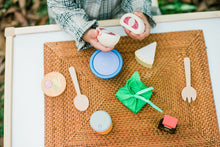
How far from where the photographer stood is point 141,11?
81 centimetres

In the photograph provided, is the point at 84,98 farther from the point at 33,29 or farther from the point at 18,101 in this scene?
the point at 33,29

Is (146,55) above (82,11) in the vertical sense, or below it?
below

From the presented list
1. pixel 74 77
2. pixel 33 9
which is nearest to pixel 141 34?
pixel 74 77

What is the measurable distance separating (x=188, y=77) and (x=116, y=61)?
30 cm

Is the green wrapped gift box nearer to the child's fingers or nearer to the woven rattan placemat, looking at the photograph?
the woven rattan placemat

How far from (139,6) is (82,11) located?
0.26 m

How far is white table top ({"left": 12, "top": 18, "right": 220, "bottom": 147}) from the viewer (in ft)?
2.43

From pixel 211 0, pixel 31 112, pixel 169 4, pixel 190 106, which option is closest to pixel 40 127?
pixel 31 112

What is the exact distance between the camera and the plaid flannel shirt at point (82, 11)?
75cm

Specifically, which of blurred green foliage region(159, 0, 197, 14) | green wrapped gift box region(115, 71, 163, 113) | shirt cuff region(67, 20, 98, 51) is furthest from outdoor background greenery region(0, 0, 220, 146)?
green wrapped gift box region(115, 71, 163, 113)

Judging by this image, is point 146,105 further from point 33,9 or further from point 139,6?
point 33,9

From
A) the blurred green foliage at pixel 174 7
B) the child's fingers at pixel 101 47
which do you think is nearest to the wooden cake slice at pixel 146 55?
the child's fingers at pixel 101 47

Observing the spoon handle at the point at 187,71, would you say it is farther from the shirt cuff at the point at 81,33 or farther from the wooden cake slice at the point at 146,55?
the shirt cuff at the point at 81,33

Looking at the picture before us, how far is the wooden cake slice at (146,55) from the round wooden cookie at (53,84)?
0.33 metres
